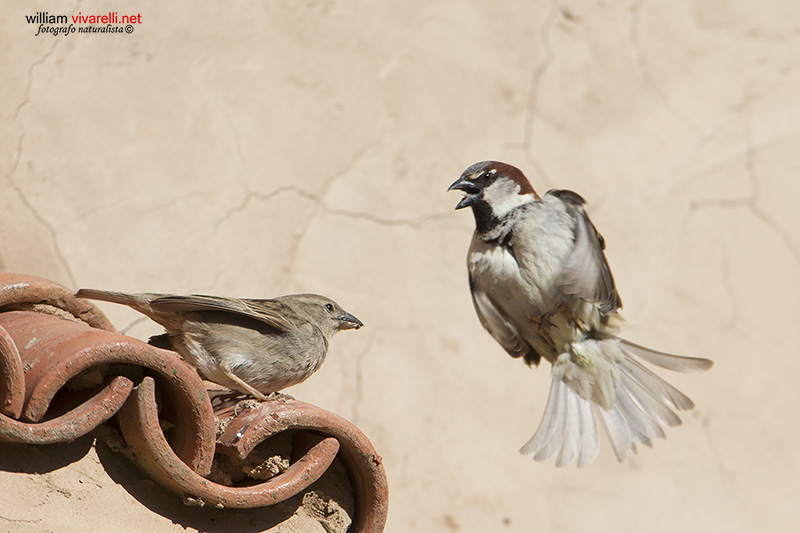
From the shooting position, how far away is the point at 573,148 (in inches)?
207

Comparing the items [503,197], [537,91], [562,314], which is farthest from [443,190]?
[562,314]

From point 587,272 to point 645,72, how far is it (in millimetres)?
2743

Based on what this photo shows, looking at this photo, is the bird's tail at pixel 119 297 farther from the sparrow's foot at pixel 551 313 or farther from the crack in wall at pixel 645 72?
the crack in wall at pixel 645 72

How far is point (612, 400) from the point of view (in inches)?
151

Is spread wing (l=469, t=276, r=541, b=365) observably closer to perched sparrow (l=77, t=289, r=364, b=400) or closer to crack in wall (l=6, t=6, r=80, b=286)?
perched sparrow (l=77, t=289, r=364, b=400)

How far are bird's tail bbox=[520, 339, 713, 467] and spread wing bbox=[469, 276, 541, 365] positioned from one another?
0.19 meters

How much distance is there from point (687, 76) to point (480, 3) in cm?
143

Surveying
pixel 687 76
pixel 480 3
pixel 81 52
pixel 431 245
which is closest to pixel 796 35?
pixel 687 76

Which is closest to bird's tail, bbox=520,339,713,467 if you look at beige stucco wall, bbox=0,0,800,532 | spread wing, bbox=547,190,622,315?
spread wing, bbox=547,190,622,315

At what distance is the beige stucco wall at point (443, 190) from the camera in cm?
413

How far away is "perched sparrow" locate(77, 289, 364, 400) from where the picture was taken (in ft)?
8.14

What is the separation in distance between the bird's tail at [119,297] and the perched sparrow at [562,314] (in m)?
1.38

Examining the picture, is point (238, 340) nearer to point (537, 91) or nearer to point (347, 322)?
point (347, 322)

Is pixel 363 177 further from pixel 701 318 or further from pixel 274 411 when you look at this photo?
pixel 274 411
